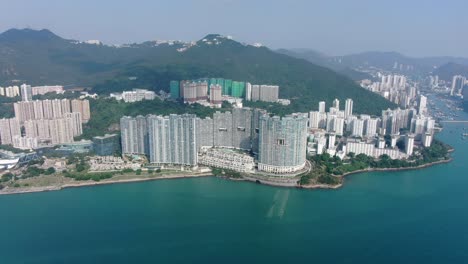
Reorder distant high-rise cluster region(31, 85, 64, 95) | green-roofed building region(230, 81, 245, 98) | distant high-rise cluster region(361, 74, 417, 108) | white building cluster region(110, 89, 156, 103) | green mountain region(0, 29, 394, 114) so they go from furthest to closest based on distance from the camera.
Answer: distant high-rise cluster region(361, 74, 417, 108) < green mountain region(0, 29, 394, 114) < green-roofed building region(230, 81, 245, 98) < distant high-rise cluster region(31, 85, 64, 95) < white building cluster region(110, 89, 156, 103)

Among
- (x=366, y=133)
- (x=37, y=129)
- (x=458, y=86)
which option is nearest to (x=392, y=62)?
(x=458, y=86)

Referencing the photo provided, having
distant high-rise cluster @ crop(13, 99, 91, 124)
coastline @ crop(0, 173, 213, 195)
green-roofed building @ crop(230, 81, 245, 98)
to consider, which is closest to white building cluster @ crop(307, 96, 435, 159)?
green-roofed building @ crop(230, 81, 245, 98)

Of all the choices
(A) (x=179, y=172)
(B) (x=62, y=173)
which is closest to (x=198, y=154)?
(A) (x=179, y=172)

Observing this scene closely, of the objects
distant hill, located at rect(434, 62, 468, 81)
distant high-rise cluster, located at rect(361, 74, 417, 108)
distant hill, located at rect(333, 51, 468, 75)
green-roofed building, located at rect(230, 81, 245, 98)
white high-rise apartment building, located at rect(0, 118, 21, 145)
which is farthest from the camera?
distant hill, located at rect(333, 51, 468, 75)

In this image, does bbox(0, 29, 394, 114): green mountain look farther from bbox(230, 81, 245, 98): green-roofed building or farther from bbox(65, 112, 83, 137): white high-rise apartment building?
bbox(65, 112, 83, 137): white high-rise apartment building

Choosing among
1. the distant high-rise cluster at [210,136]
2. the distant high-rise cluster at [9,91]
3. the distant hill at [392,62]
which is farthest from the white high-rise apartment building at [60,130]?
the distant hill at [392,62]
